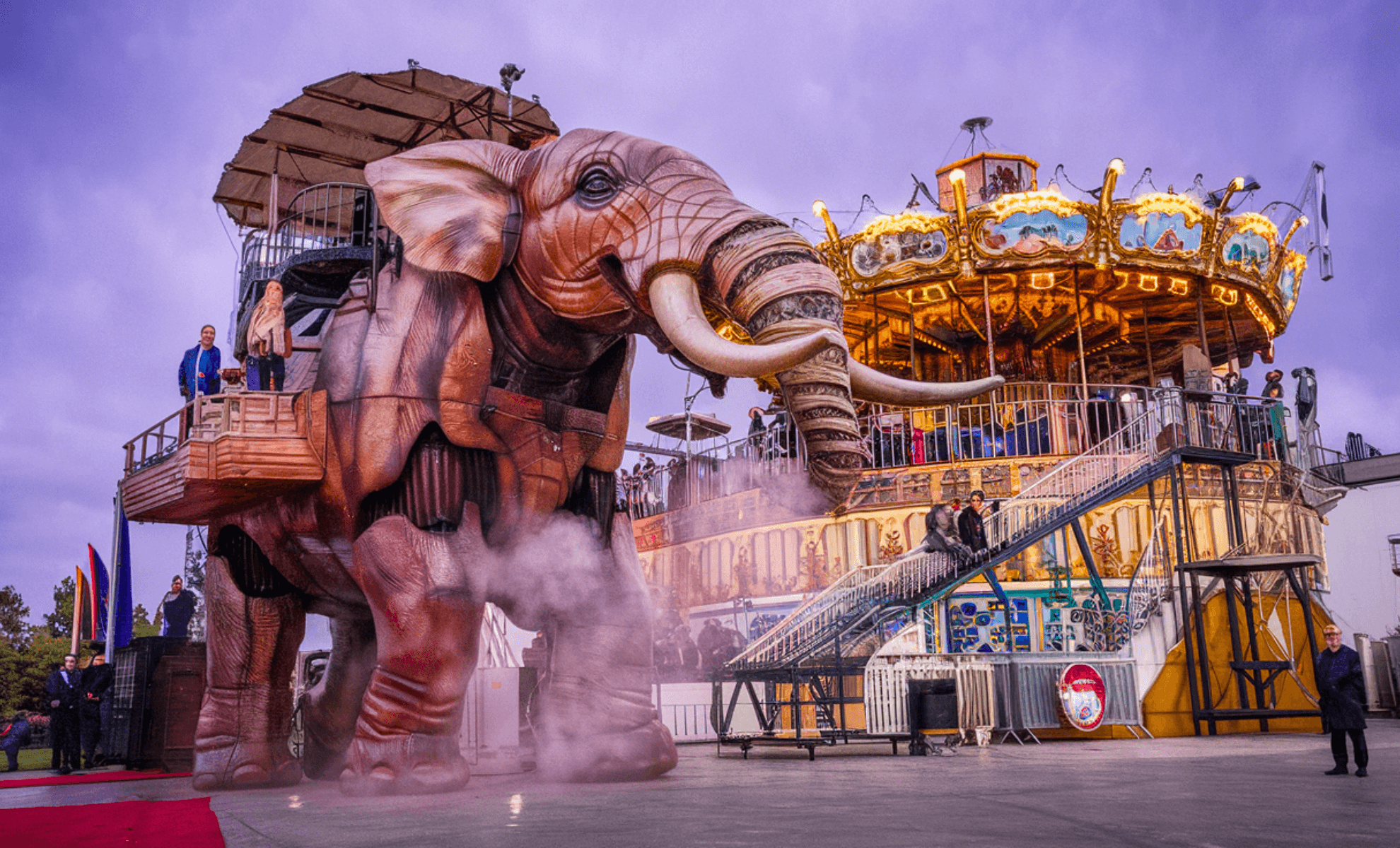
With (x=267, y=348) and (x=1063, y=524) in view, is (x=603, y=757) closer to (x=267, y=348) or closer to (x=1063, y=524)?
(x=267, y=348)

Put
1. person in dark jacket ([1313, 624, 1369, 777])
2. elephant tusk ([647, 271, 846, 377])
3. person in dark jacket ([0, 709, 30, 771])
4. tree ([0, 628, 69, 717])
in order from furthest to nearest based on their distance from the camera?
tree ([0, 628, 69, 717]) < person in dark jacket ([0, 709, 30, 771]) < person in dark jacket ([1313, 624, 1369, 777]) < elephant tusk ([647, 271, 846, 377])

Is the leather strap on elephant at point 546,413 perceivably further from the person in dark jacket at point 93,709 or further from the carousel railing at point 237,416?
the person in dark jacket at point 93,709

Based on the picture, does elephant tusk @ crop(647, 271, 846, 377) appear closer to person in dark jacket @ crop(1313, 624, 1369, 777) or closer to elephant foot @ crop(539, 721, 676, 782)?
elephant foot @ crop(539, 721, 676, 782)

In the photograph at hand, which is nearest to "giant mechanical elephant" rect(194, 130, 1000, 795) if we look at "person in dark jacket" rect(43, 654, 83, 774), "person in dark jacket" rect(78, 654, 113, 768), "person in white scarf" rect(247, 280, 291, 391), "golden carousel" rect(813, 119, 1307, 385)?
"person in white scarf" rect(247, 280, 291, 391)

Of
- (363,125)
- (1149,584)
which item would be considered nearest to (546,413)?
(363,125)

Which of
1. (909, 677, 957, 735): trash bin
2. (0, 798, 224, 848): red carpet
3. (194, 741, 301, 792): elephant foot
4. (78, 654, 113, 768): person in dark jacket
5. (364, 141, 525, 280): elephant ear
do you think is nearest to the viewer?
(0, 798, 224, 848): red carpet

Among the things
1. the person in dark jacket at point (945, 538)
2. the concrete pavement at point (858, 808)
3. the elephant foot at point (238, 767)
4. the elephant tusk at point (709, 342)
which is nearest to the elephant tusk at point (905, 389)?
the elephant tusk at point (709, 342)

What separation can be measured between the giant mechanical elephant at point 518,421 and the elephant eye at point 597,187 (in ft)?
0.04

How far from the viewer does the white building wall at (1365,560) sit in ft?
95.2

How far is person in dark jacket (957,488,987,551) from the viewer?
53.5ft

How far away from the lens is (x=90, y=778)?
9469mm

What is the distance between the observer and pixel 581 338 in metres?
6.50

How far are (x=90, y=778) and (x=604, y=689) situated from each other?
5.37 meters

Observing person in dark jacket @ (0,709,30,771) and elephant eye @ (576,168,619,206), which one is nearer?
elephant eye @ (576,168,619,206)
